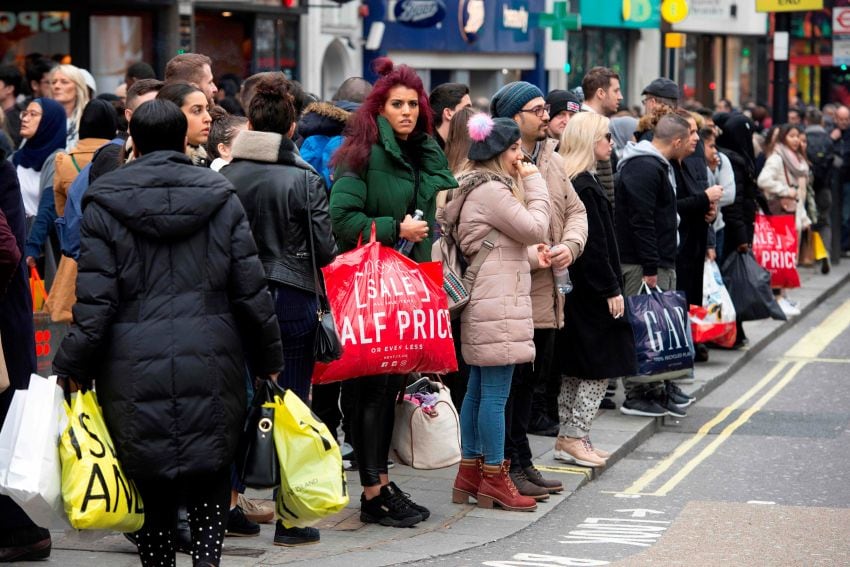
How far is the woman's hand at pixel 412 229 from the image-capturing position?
7012 millimetres

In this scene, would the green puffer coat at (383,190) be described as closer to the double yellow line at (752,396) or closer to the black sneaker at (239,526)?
the black sneaker at (239,526)

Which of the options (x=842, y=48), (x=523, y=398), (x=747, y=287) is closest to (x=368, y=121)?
(x=523, y=398)

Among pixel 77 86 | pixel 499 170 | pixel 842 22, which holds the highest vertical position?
pixel 842 22

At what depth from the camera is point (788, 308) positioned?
1559 cm

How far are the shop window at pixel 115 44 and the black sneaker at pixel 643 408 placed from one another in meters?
9.40

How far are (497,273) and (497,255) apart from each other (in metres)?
0.08

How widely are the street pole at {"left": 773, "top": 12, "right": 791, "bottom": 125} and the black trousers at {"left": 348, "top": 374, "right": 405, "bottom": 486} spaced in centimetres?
1441

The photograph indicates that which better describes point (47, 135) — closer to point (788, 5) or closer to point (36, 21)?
point (36, 21)

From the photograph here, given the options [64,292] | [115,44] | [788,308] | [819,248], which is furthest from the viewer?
[819,248]

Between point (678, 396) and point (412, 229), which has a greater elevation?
point (412, 229)

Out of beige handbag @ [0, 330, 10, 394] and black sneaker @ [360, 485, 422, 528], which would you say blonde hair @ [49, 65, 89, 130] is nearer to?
black sneaker @ [360, 485, 422, 528]

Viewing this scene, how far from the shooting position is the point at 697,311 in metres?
11.6

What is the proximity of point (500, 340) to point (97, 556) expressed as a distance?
2.06 metres

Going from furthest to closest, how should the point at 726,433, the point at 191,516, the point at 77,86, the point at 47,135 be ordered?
the point at 726,433
the point at 77,86
the point at 47,135
the point at 191,516
